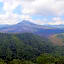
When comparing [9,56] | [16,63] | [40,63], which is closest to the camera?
[16,63]

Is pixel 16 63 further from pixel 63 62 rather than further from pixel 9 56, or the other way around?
pixel 9 56

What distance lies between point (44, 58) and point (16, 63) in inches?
913

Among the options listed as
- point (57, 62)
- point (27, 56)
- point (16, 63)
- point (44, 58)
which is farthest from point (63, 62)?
point (27, 56)

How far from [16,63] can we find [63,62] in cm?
3123

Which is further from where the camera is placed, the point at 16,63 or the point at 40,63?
the point at 40,63

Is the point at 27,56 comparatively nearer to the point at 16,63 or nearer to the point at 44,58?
the point at 44,58

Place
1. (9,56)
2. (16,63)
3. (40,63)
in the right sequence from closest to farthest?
(16,63), (40,63), (9,56)

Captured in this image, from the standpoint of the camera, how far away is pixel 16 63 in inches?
3809

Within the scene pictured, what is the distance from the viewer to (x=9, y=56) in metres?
194

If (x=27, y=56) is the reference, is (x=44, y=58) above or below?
above

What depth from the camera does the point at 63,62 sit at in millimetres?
110062

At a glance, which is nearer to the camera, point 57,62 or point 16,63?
point 16,63

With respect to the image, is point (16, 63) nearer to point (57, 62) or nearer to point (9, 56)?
point (57, 62)

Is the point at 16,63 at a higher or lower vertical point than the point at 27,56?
higher
